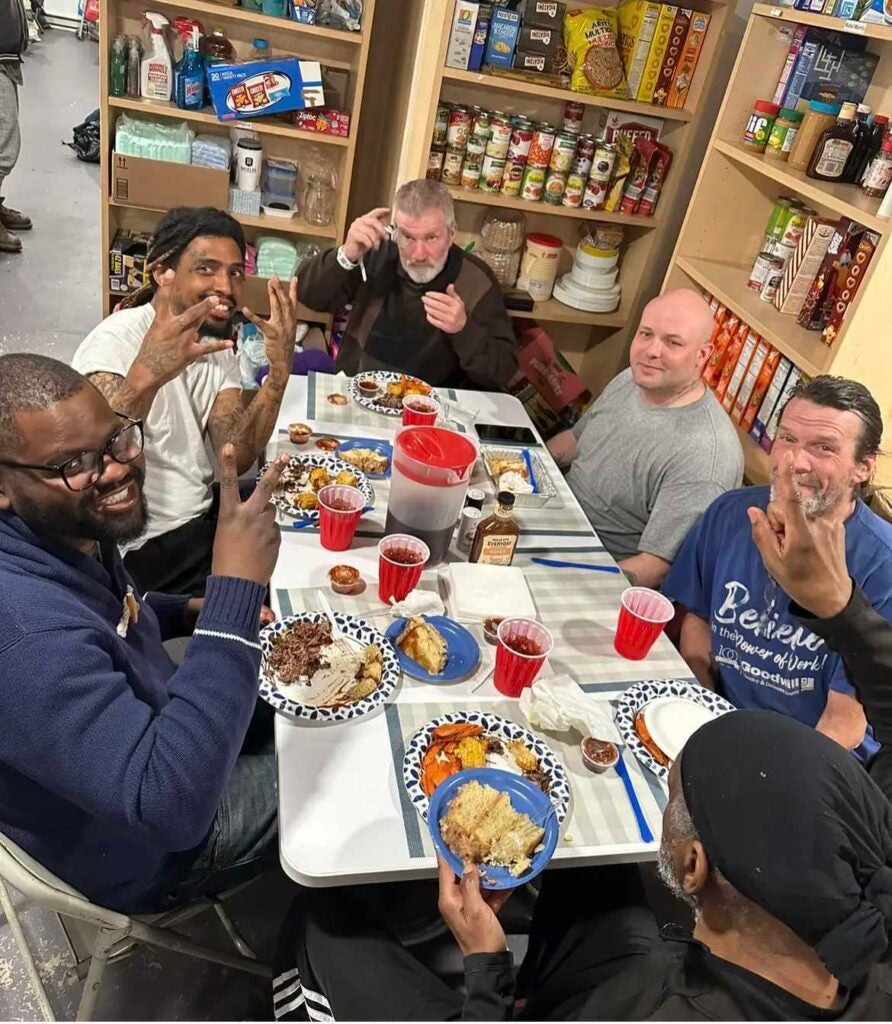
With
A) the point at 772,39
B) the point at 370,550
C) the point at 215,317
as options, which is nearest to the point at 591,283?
the point at 772,39

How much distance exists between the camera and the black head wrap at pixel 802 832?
2.81 ft

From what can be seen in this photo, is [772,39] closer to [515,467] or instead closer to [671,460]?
[671,460]

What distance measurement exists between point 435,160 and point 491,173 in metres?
0.24

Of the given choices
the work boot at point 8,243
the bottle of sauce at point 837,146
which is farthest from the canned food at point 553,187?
the work boot at point 8,243

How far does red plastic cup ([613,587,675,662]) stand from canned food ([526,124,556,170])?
2.32 metres

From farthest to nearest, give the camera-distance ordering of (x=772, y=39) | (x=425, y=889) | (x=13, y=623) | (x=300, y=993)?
1. (x=772, y=39)
2. (x=425, y=889)
3. (x=300, y=993)
4. (x=13, y=623)

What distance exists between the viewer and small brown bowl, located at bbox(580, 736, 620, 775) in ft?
4.32

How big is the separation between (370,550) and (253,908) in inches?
34.4

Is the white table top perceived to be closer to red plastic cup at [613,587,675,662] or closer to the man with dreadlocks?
red plastic cup at [613,587,675,662]

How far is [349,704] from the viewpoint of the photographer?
51.5 inches

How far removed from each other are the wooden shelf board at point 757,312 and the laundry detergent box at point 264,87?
1.71 metres

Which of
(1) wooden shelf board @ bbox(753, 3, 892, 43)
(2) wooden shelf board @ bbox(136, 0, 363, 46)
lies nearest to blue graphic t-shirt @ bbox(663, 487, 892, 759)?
(1) wooden shelf board @ bbox(753, 3, 892, 43)

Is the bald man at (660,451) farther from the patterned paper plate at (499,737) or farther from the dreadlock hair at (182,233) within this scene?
the dreadlock hair at (182,233)

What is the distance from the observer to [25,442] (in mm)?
1153
